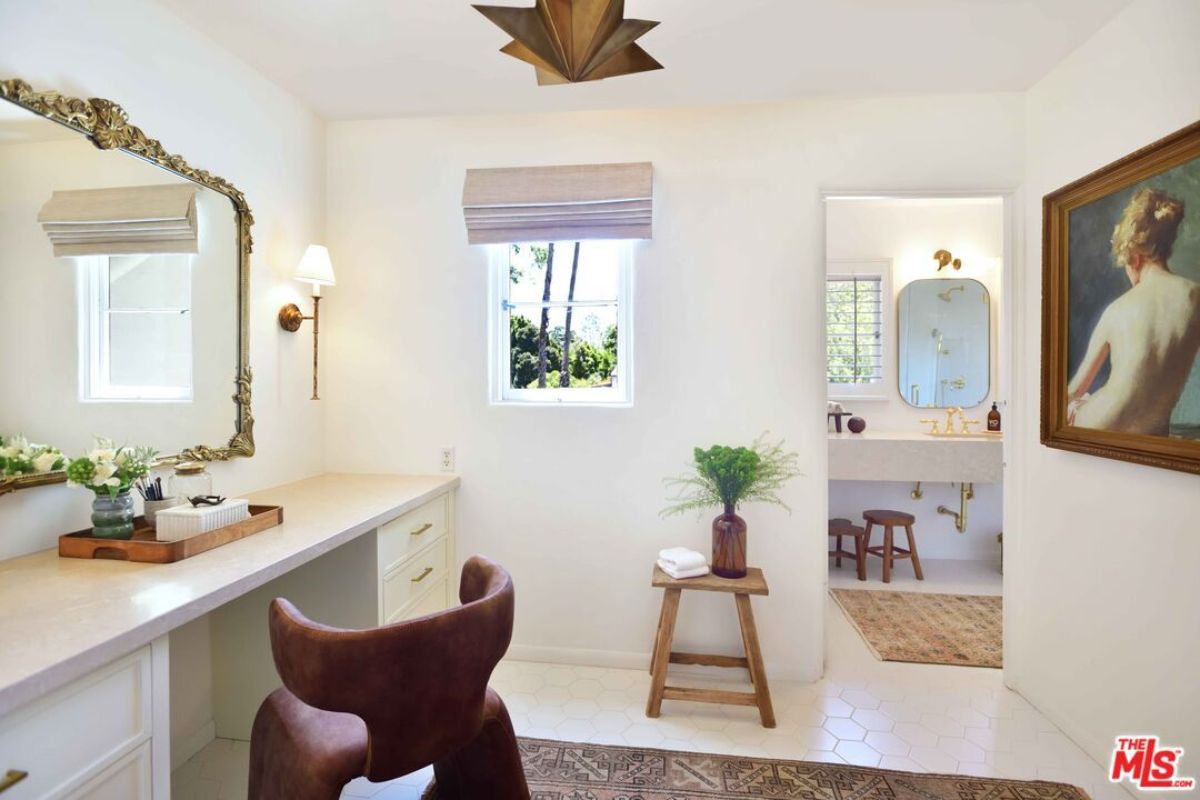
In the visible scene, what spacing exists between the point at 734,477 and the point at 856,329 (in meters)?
2.27

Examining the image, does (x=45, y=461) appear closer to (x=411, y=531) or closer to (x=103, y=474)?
(x=103, y=474)

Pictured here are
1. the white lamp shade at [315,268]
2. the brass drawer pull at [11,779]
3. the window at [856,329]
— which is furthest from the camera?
the window at [856,329]

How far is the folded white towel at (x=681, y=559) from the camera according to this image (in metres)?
2.15

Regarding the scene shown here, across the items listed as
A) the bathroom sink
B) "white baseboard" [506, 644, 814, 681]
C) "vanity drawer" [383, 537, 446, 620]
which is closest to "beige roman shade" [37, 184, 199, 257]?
"vanity drawer" [383, 537, 446, 620]

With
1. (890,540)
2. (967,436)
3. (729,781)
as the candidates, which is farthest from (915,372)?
(729,781)

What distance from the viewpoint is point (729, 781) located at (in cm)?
177

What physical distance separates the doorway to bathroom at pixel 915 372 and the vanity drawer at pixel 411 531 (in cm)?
234

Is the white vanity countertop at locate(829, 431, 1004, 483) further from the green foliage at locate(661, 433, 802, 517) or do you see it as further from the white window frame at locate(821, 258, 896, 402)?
the green foliage at locate(661, 433, 802, 517)

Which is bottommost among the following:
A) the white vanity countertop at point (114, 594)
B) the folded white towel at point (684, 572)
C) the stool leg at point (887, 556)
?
the stool leg at point (887, 556)

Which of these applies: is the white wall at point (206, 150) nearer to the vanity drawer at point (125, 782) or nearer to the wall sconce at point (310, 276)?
the wall sconce at point (310, 276)

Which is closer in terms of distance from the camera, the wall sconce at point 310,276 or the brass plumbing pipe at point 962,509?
the wall sconce at point 310,276

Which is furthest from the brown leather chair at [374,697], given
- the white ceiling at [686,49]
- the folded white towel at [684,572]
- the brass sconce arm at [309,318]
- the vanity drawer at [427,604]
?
the white ceiling at [686,49]

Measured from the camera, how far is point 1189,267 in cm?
153

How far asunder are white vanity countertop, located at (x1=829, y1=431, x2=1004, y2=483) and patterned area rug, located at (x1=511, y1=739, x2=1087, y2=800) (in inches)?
69.6
